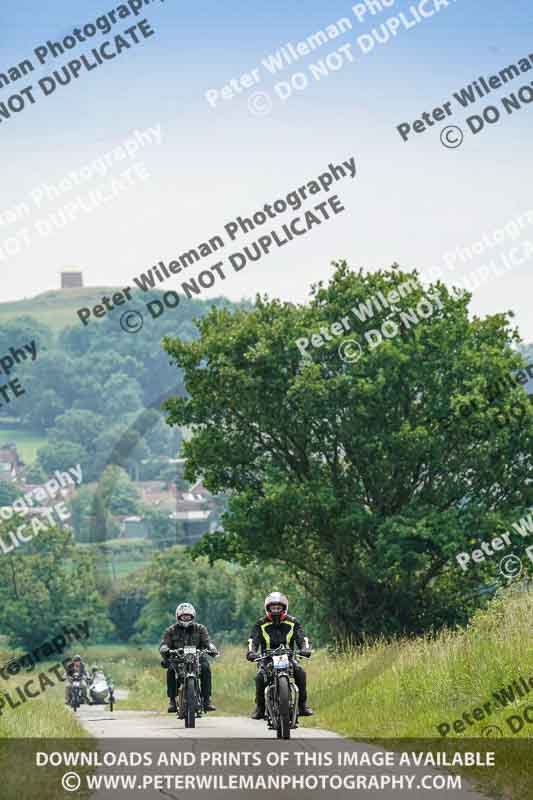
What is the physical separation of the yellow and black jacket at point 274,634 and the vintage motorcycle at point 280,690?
12 centimetres

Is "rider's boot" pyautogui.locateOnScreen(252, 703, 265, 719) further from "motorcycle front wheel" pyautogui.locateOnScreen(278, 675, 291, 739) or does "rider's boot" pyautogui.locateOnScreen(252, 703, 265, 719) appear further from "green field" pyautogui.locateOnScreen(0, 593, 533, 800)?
"green field" pyautogui.locateOnScreen(0, 593, 533, 800)

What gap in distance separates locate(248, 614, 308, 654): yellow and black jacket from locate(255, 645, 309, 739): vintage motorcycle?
0.41 feet

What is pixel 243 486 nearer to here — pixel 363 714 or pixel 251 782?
pixel 363 714

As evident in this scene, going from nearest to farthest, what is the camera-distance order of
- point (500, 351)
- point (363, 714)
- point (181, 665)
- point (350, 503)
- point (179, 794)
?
point (179, 794) → point (181, 665) → point (363, 714) → point (350, 503) → point (500, 351)

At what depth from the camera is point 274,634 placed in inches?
689

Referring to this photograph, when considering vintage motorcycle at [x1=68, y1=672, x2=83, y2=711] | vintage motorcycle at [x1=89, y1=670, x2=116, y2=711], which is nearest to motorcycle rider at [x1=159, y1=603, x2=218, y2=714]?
vintage motorcycle at [x1=68, y1=672, x2=83, y2=711]

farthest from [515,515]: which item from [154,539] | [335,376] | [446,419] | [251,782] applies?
[154,539]

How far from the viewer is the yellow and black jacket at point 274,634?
17.4 m

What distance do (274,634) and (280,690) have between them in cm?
73

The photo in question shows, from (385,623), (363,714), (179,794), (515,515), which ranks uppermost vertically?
(515,515)

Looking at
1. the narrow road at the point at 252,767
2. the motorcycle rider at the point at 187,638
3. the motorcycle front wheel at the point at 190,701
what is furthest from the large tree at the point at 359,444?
the motorcycle rider at the point at 187,638

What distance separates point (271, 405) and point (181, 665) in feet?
82.3

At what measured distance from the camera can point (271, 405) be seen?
44.5 metres

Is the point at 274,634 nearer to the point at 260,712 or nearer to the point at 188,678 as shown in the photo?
the point at 260,712
